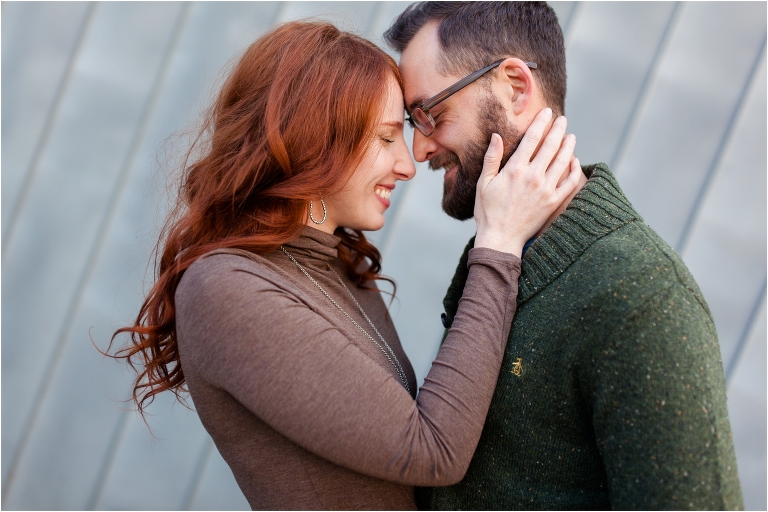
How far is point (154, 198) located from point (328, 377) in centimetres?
145

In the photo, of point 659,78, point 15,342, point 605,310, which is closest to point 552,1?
point 659,78

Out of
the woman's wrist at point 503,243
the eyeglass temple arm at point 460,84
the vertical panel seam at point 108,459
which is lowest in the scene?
the vertical panel seam at point 108,459

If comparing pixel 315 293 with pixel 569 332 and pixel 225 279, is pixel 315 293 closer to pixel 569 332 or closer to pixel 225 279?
pixel 225 279

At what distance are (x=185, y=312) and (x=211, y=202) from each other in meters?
0.29

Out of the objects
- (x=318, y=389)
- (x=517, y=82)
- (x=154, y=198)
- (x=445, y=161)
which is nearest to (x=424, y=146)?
(x=445, y=161)

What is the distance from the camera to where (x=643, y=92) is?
1780 mm

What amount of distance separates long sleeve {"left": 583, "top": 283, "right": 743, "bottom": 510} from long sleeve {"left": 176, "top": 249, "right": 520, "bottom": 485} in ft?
0.72

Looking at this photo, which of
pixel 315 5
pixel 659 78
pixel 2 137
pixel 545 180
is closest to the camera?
pixel 545 180

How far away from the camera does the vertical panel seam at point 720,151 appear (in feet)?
5.63

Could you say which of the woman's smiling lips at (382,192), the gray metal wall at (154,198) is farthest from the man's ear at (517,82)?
the gray metal wall at (154,198)

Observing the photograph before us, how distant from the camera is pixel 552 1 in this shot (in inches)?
72.9

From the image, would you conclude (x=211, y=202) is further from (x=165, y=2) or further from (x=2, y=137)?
(x=2, y=137)

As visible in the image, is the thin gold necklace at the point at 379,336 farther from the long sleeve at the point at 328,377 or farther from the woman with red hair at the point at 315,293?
the long sleeve at the point at 328,377

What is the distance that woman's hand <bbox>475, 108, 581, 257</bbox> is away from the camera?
1109mm
